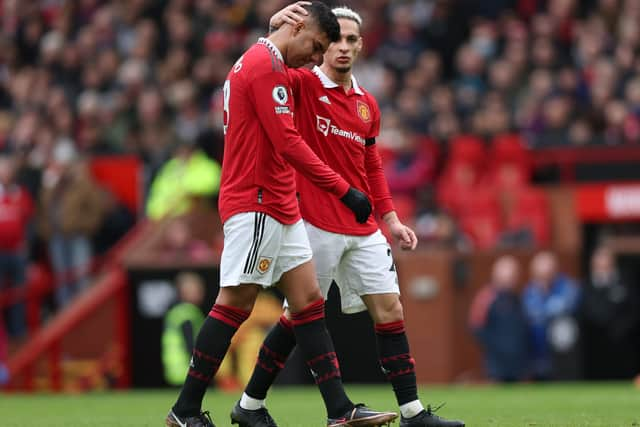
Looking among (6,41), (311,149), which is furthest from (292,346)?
(6,41)

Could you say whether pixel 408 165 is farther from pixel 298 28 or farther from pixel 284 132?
pixel 284 132

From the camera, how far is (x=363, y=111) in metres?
8.06

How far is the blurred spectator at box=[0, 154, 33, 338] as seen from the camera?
16.5 meters

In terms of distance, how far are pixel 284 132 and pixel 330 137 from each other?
75cm

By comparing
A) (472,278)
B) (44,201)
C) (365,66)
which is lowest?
(472,278)

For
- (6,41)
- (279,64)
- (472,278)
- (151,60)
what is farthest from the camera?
(6,41)

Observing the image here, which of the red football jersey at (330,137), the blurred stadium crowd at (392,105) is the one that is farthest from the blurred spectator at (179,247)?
the red football jersey at (330,137)

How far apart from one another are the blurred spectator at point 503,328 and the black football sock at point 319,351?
8.09 metres

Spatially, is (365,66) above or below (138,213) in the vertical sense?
above

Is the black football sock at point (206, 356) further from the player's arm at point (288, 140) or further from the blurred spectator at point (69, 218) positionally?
the blurred spectator at point (69, 218)

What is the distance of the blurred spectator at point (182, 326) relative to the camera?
1573cm

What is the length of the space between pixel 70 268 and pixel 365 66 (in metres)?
4.98

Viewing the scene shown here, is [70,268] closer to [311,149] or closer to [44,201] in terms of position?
[44,201]

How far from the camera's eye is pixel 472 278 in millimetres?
16000
